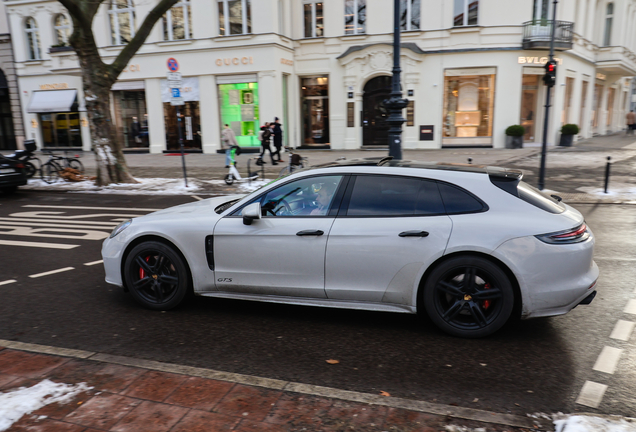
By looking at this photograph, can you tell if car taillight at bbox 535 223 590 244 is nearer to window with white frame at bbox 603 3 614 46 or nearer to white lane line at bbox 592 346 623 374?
white lane line at bbox 592 346 623 374

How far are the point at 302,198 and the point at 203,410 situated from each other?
2.12 m

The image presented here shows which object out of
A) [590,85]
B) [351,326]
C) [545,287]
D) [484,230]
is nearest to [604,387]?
[545,287]

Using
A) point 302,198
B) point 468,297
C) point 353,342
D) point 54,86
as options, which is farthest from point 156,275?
point 54,86

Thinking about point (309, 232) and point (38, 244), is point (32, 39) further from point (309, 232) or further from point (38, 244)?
point (309, 232)

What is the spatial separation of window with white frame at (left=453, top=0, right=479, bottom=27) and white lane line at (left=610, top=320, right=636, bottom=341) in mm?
22551

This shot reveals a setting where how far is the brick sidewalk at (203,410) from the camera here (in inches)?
114

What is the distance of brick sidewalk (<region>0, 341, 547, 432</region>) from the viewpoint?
2902 millimetres

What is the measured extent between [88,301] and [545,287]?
451cm

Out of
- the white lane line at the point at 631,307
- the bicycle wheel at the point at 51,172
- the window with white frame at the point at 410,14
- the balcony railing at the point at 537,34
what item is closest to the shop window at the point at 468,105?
the balcony railing at the point at 537,34

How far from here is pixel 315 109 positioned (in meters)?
27.2

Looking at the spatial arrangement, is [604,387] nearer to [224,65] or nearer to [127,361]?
[127,361]

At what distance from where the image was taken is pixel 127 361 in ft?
12.3

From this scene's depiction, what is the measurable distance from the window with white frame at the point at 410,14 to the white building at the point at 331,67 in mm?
50

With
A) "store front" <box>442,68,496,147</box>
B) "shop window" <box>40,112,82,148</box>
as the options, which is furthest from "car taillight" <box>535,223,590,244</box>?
"shop window" <box>40,112,82,148</box>
